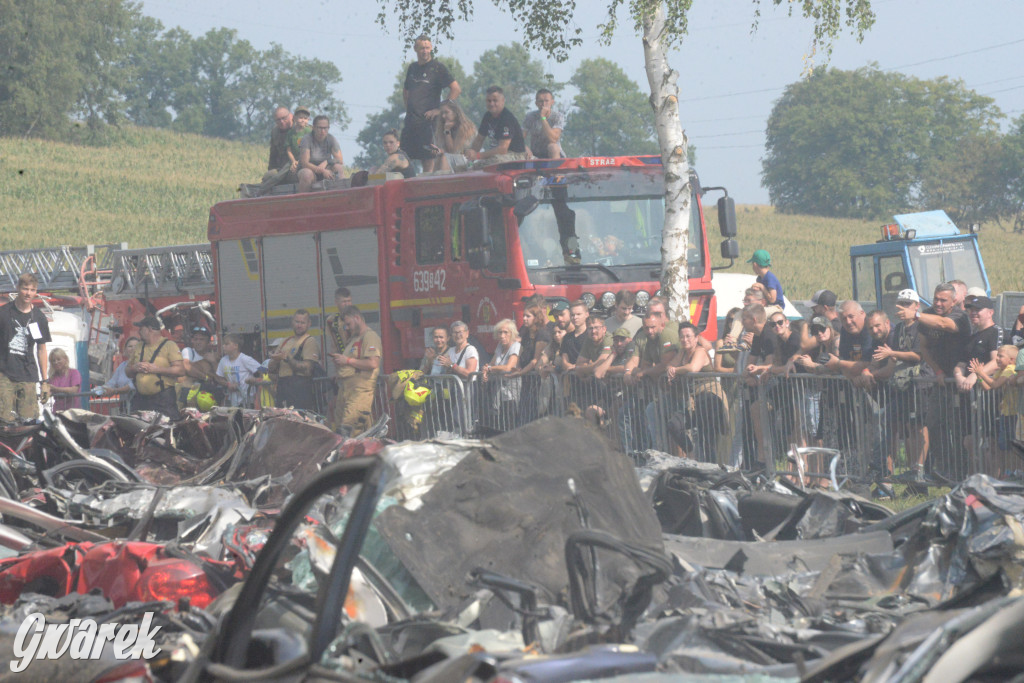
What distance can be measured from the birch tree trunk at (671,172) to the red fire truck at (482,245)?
0.46 meters

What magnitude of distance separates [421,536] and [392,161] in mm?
10974

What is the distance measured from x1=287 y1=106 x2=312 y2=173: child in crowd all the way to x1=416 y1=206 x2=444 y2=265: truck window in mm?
2641

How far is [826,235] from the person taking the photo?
3223 inches

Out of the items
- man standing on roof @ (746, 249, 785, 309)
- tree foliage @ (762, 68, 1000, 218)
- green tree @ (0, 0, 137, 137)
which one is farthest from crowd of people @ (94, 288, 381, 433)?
tree foliage @ (762, 68, 1000, 218)

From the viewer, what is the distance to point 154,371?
13797 millimetres

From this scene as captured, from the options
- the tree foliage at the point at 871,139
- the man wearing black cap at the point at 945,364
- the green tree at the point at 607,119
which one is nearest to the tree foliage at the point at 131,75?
the green tree at the point at 607,119

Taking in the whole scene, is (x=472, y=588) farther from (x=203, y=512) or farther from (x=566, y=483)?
(x=203, y=512)

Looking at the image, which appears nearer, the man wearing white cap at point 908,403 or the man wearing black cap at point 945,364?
the man wearing black cap at point 945,364

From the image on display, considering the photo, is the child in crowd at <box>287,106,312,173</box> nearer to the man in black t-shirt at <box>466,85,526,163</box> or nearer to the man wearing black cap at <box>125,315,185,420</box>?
the man in black t-shirt at <box>466,85,526,163</box>

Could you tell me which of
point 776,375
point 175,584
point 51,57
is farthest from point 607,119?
point 175,584

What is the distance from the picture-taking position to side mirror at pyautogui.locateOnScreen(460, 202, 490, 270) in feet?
44.1

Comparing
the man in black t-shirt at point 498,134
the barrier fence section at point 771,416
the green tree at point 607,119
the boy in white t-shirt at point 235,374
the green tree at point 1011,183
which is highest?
the green tree at point 607,119

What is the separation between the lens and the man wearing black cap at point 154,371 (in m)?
13.8

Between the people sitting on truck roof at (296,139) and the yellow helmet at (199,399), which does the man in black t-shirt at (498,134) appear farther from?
the yellow helmet at (199,399)
